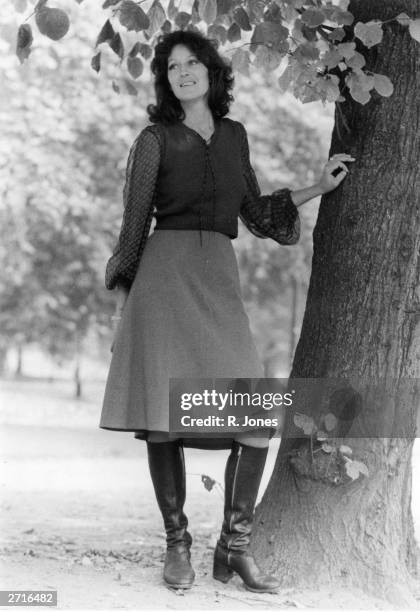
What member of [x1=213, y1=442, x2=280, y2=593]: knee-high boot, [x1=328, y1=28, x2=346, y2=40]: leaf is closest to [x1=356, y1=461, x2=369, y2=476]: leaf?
[x1=213, y1=442, x2=280, y2=593]: knee-high boot

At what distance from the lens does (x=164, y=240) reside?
11.7 ft

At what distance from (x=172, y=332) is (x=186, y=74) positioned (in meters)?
0.92

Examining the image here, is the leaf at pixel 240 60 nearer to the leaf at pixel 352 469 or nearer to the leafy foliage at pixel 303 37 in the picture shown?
the leafy foliage at pixel 303 37

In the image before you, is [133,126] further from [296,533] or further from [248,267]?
[296,533]

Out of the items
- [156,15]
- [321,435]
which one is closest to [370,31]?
[156,15]

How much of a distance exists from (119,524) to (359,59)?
10.1 ft

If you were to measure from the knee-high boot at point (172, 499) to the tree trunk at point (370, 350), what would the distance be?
0.32 m

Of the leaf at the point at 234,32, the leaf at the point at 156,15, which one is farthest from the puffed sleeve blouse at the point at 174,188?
the leaf at the point at 234,32

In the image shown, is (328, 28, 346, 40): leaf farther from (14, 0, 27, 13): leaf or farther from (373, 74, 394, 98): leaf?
(14, 0, 27, 13): leaf

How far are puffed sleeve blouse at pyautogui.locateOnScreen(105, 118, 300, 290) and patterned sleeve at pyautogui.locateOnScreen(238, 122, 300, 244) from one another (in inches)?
4.4

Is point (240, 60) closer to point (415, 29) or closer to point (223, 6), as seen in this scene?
point (223, 6)

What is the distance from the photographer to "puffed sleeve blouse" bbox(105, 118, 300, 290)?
11.6ft

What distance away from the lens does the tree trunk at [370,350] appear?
3.64 metres

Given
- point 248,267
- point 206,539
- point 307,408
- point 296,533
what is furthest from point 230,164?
point 248,267
